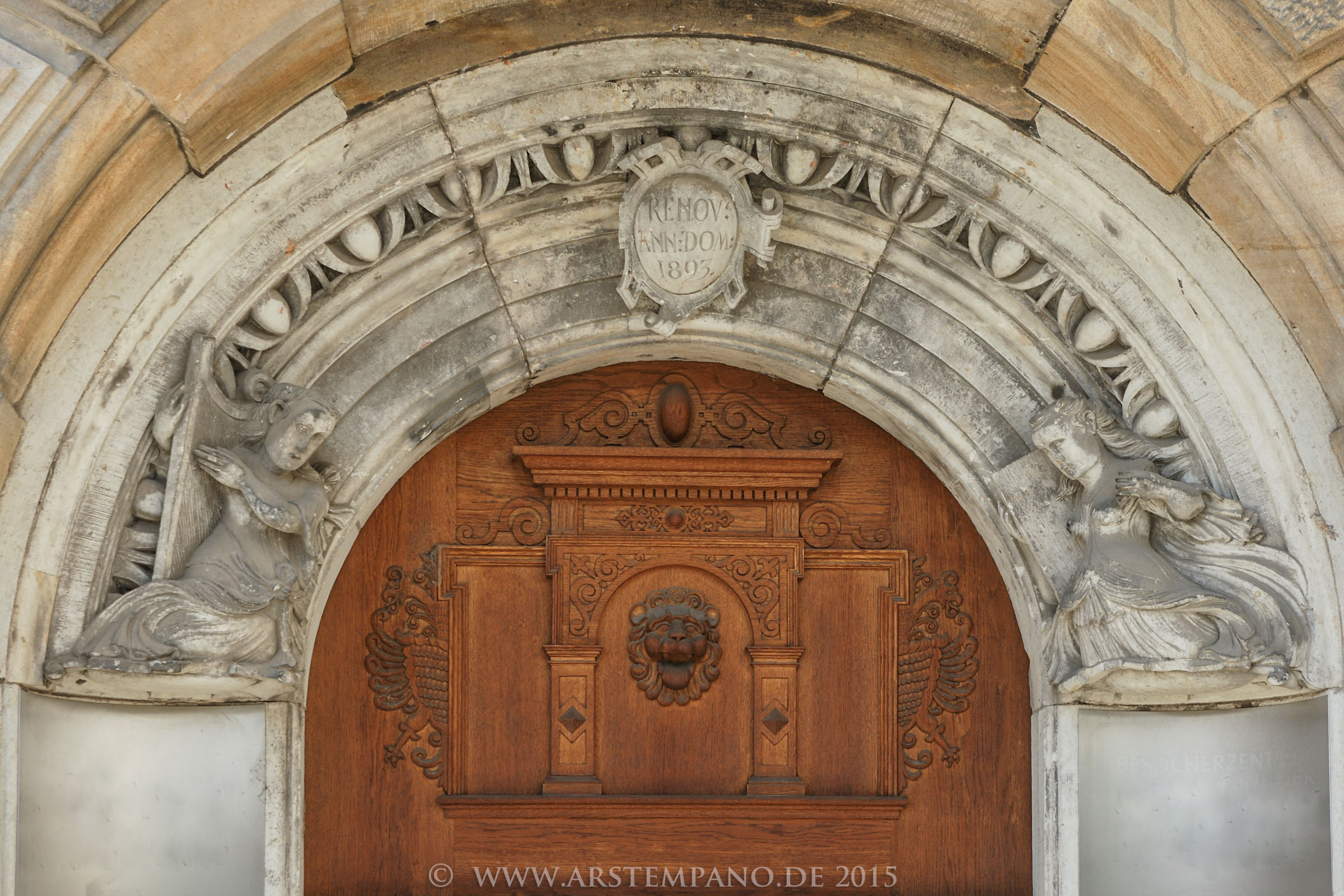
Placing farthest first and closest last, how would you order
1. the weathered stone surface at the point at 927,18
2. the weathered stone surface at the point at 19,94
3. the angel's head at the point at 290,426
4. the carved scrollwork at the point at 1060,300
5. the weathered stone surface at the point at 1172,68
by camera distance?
the carved scrollwork at the point at 1060,300
the angel's head at the point at 290,426
the weathered stone surface at the point at 927,18
the weathered stone surface at the point at 1172,68
the weathered stone surface at the point at 19,94

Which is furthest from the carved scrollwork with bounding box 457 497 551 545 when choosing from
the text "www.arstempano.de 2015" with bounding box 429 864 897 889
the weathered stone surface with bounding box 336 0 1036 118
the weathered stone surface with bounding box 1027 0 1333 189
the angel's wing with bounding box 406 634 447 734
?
the weathered stone surface with bounding box 1027 0 1333 189

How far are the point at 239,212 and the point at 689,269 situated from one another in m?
1.08

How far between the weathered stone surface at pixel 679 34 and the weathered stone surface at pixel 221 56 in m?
0.16

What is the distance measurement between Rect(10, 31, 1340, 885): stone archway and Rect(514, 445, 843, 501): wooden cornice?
0.24 meters

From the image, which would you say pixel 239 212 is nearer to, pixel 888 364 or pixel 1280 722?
pixel 888 364

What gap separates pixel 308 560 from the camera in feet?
12.8

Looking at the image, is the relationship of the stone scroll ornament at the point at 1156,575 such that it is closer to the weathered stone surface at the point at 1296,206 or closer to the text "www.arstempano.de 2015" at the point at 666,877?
the weathered stone surface at the point at 1296,206

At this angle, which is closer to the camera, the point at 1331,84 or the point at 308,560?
the point at 1331,84

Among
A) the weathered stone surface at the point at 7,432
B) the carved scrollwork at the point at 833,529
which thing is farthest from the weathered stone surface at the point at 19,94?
the carved scrollwork at the point at 833,529

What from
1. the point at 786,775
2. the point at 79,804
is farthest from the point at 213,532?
the point at 786,775

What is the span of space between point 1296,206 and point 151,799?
2990 mm

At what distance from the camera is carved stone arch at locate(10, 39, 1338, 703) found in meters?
3.81

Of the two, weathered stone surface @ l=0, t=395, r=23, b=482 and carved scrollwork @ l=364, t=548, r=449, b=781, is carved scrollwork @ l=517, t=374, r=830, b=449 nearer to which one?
carved scrollwork @ l=364, t=548, r=449, b=781

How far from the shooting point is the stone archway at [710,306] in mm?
3779
